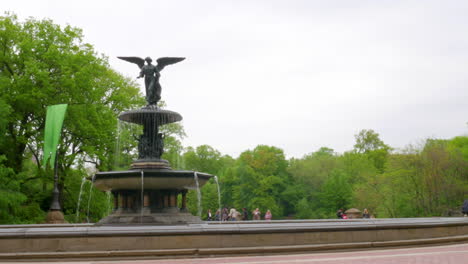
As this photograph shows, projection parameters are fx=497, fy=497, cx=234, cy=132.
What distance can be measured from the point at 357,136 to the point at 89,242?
76258 millimetres

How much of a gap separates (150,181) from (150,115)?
293cm

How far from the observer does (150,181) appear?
15.6 meters

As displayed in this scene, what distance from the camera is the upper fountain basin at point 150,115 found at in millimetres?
17359

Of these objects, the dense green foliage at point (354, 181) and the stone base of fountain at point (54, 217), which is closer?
the stone base of fountain at point (54, 217)

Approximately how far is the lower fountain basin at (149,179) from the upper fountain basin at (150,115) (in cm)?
223

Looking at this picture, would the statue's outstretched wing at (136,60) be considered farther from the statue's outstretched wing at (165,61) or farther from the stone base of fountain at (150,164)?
the stone base of fountain at (150,164)

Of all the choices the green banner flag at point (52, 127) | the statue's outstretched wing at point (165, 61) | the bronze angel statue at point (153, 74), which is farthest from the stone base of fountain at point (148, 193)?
the statue's outstretched wing at point (165, 61)

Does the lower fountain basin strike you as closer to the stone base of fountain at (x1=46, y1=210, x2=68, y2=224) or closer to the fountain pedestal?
the fountain pedestal

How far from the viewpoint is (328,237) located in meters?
11.8

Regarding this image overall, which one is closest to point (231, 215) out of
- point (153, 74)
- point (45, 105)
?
point (45, 105)

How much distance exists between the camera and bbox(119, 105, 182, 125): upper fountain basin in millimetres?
17359

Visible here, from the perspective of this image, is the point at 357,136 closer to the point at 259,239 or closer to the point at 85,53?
the point at 85,53

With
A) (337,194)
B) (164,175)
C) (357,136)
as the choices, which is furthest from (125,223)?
(357,136)

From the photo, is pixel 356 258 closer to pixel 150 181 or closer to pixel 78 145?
pixel 150 181
